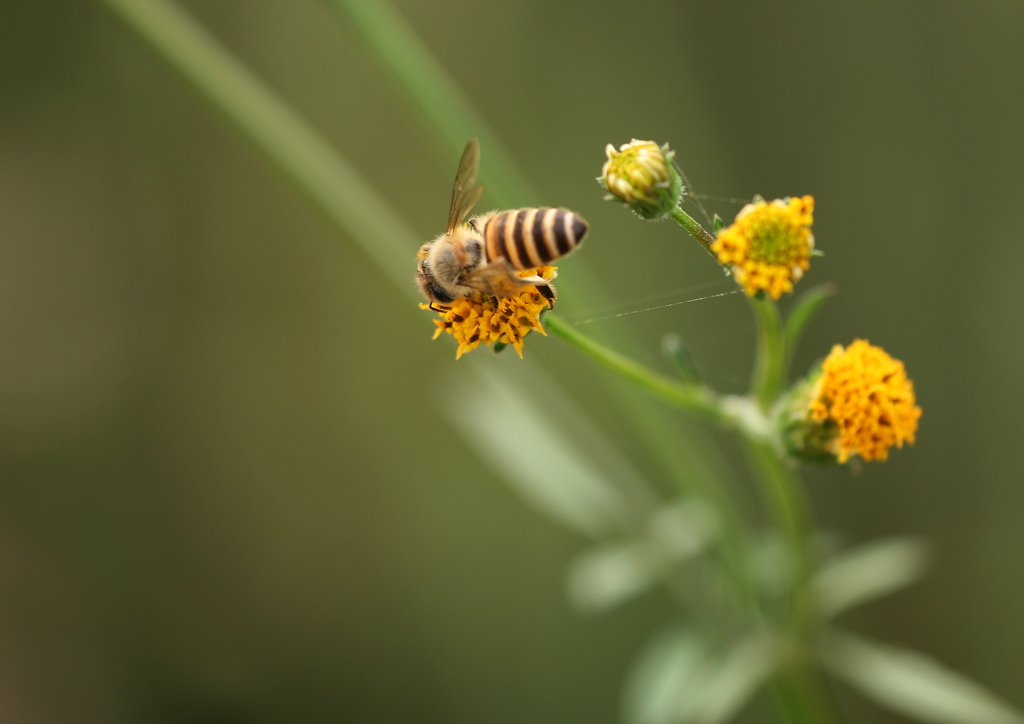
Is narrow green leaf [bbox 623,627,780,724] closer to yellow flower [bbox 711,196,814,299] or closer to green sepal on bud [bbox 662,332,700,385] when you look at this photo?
green sepal on bud [bbox 662,332,700,385]

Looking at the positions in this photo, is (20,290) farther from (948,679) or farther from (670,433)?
(948,679)

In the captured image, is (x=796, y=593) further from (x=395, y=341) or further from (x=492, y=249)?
(x=395, y=341)

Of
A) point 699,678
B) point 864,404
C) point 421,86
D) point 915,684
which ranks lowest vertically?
point 699,678

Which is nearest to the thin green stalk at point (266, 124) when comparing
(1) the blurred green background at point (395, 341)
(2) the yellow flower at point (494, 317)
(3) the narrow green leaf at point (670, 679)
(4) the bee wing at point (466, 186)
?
(4) the bee wing at point (466, 186)

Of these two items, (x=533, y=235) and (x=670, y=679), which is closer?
(x=533, y=235)

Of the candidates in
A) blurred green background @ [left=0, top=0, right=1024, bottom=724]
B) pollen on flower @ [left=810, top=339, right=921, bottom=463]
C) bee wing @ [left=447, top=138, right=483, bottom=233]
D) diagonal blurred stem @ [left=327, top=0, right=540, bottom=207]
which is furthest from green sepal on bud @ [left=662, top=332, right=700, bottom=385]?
blurred green background @ [left=0, top=0, right=1024, bottom=724]

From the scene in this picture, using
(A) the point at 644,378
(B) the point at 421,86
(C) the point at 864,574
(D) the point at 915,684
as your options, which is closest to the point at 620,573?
(C) the point at 864,574
